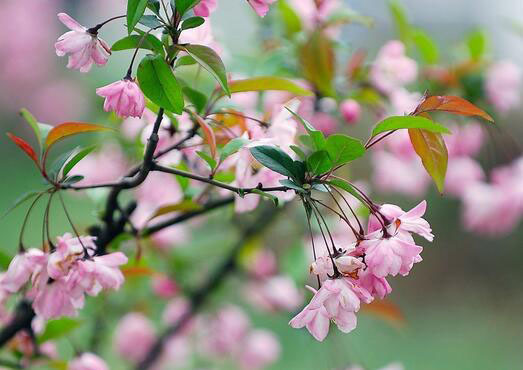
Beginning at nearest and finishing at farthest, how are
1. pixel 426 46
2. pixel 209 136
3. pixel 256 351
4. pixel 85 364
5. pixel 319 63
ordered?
pixel 209 136 → pixel 85 364 → pixel 319 63 → pixel 426 46 → pixel 256 351

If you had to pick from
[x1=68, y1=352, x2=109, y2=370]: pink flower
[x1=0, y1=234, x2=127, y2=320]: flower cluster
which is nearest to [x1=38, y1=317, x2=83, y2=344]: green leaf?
[x1=68, y1=352, x2=109, y2=370]: pink flower

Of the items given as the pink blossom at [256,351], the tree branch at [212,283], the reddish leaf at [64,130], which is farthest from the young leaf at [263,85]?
the pink blossom at [256,351]

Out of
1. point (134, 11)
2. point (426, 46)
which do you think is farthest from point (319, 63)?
point (134, 11)

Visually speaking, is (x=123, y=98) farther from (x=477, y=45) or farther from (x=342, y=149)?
(x=477, y=45)

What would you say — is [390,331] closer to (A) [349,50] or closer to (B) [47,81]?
(B) [47,81]

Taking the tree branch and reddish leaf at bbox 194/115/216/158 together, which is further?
the tree branch

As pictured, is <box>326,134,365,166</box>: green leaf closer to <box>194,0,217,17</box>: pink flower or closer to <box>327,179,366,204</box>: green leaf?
<box>327,179,366,204</box>: green leaf
